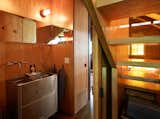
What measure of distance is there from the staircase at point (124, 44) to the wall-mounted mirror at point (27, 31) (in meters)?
1.89

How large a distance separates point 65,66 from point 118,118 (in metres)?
2.15

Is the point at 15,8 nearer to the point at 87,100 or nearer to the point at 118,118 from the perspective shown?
the point at 118,118

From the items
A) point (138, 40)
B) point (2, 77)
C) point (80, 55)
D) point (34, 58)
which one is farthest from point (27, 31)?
point (138, 40)

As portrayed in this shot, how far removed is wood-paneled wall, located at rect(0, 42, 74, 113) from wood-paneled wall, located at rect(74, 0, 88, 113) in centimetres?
14

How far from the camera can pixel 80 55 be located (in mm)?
3287

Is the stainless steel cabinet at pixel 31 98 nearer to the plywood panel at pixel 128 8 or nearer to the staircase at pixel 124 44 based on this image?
the staircase at pixel 124 44

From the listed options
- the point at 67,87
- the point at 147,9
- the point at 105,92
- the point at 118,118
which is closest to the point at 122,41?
the point at 147,9

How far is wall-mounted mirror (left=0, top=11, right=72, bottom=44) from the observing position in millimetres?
2328

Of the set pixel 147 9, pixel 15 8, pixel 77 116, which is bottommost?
pixel 77 116

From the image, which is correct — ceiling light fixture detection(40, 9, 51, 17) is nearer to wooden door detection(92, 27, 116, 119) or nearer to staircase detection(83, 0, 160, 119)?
staircase detection(83, 0, 160, 119)

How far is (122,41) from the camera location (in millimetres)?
899

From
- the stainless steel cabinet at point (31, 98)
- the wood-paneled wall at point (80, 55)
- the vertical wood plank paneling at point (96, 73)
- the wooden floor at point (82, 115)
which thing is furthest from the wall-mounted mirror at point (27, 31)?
the vertical wood plank paneling at point (96, 73)

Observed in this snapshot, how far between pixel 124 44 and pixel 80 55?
2.35 meters

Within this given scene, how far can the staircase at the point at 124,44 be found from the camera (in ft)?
2.73
